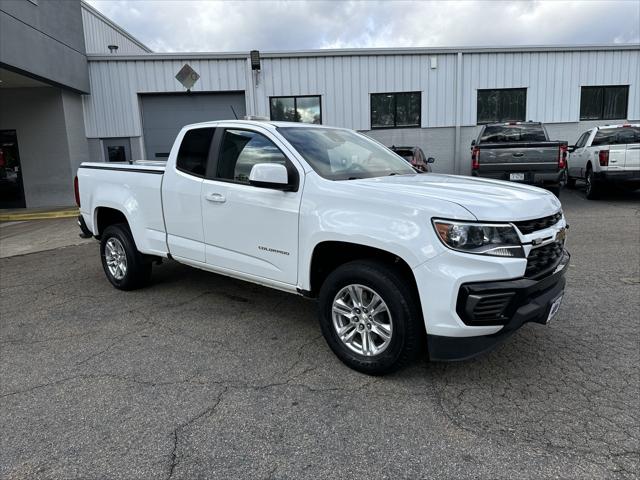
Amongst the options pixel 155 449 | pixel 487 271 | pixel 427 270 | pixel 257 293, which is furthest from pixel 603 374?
pixel 257 293

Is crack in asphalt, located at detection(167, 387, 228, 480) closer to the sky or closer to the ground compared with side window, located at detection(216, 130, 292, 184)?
closer to the ground

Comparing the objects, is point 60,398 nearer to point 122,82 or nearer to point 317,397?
point 317,397

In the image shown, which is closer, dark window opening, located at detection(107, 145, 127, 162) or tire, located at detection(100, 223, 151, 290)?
tire, located at detection(100, 223, 151, 290)

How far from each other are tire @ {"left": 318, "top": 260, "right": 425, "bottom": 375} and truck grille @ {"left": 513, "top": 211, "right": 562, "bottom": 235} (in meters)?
0.82

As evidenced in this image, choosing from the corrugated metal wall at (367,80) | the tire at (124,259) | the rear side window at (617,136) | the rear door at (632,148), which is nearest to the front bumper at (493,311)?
the tire at (124,259)

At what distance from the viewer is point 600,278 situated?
5863 millimetres

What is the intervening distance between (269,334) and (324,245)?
116 cm

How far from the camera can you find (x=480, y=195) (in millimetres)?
3299

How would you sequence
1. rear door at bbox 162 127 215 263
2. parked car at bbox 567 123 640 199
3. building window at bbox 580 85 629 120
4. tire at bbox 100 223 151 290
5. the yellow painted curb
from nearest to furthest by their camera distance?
1. rear door at bbox 162 127 215 263
2. tire at bbox 100 223 151 290
3. parked car at bbox 567 123 640 199
4. the yellow painted curb
5. building window at bbox 580 85 629 120

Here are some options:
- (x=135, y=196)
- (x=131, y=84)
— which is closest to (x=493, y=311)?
(x=135, y=196)

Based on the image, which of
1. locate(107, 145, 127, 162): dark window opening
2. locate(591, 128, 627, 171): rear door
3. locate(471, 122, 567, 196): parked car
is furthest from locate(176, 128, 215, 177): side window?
locate(107, 145, 127, 162): dark window opening

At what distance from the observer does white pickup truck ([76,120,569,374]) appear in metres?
3.03

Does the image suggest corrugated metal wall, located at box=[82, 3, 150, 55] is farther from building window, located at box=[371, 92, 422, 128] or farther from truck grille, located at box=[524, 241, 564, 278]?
truck grille, located at box=[524, 241, 564, 278]

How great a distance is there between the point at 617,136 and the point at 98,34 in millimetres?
18177
